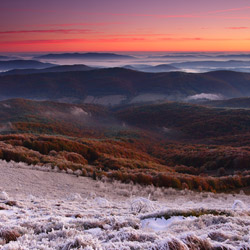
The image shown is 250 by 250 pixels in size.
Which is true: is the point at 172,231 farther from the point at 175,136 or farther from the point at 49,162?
the point at 175,136

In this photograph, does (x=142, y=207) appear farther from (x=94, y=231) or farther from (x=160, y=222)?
(x=94, y=231)

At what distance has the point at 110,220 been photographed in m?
5.16

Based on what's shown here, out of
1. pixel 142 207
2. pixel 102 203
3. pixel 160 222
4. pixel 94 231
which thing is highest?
pixel 94 231

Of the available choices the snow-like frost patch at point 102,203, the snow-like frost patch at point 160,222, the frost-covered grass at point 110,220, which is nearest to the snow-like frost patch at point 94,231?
the frost-covered grass at point 110,220

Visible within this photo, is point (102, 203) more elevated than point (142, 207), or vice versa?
point (142, 207)

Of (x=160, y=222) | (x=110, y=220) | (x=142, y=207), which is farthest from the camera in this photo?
(x=142, y=207)

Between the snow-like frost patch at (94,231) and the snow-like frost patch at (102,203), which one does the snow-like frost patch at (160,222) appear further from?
the snow-like frost patch at (102,203)

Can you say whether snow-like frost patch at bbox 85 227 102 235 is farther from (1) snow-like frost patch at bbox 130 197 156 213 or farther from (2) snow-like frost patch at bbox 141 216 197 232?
(1) snow-like frost patch at bbox 130 197 156 213

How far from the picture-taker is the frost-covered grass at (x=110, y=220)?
360cm

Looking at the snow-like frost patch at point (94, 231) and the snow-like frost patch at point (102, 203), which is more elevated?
the snow-like frost patch at point (94, 231)

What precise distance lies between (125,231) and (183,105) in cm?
8928

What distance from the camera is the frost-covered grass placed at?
142 inches

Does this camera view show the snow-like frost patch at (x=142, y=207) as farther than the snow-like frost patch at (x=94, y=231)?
Yes

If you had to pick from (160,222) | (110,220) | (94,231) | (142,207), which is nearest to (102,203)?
(142,207)
